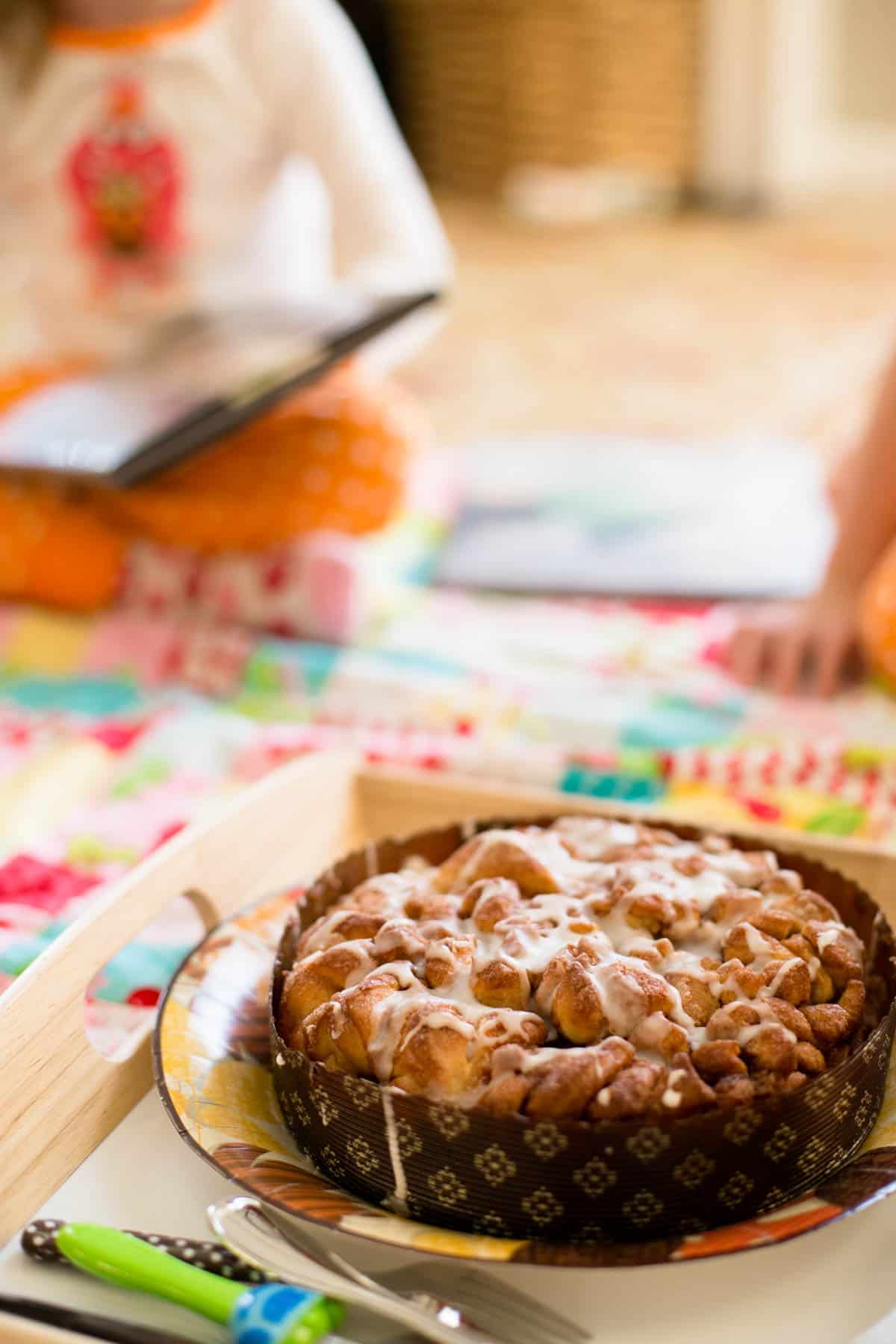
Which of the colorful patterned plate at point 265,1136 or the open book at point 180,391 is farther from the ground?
the open book at point 180,391

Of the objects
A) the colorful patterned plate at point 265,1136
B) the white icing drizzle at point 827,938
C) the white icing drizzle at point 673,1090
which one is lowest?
the colorful patterned plate at point 265,1136

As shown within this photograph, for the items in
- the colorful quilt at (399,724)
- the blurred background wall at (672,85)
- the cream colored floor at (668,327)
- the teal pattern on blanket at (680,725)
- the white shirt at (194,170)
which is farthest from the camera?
the blurred background wall at (672,85)

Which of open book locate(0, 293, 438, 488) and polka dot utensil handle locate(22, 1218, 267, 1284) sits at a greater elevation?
open book locate(0, 293, 438, 488)

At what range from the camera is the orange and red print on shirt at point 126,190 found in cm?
145

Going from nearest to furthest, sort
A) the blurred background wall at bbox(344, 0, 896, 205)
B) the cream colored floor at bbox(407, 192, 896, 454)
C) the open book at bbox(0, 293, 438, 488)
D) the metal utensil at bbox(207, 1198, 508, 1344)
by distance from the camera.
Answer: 1. the metal utensil at bbox(207, 1198, 508, 1344)
2. the open book at bbox(0, 293, 438, 488)
3. the cream colored floor at bbox(407, 192, 896, 454)
4. the blurred background wall at bbox(344, 0, 896, 205)

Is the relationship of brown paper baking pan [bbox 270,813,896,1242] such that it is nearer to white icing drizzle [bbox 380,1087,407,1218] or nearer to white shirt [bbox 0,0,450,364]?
white icing drizzle [bbox 380,1087,407,1218]

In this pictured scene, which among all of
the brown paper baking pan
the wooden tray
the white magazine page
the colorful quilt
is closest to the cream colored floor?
the white magazine page

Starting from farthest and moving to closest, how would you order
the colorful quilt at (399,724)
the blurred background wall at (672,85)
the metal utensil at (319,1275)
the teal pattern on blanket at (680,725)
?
the blurred background wall at (672,85) < the teal pattern on blanket at (680,725) < the colorful quilt at (399,724) < the metal utensil at (319,1275)

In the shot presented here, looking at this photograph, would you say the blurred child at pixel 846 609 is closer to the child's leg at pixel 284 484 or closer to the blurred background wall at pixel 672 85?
the child's leg at pixel 284 484

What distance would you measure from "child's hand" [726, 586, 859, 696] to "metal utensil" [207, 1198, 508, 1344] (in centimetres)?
74

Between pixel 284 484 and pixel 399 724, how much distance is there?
1.14 feet

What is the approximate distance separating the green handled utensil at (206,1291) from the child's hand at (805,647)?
0.77m

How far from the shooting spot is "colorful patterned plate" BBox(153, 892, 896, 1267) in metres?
0.53

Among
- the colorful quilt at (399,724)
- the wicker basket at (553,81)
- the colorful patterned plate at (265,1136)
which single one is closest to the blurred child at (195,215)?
the colorful quilt at (399,724)
